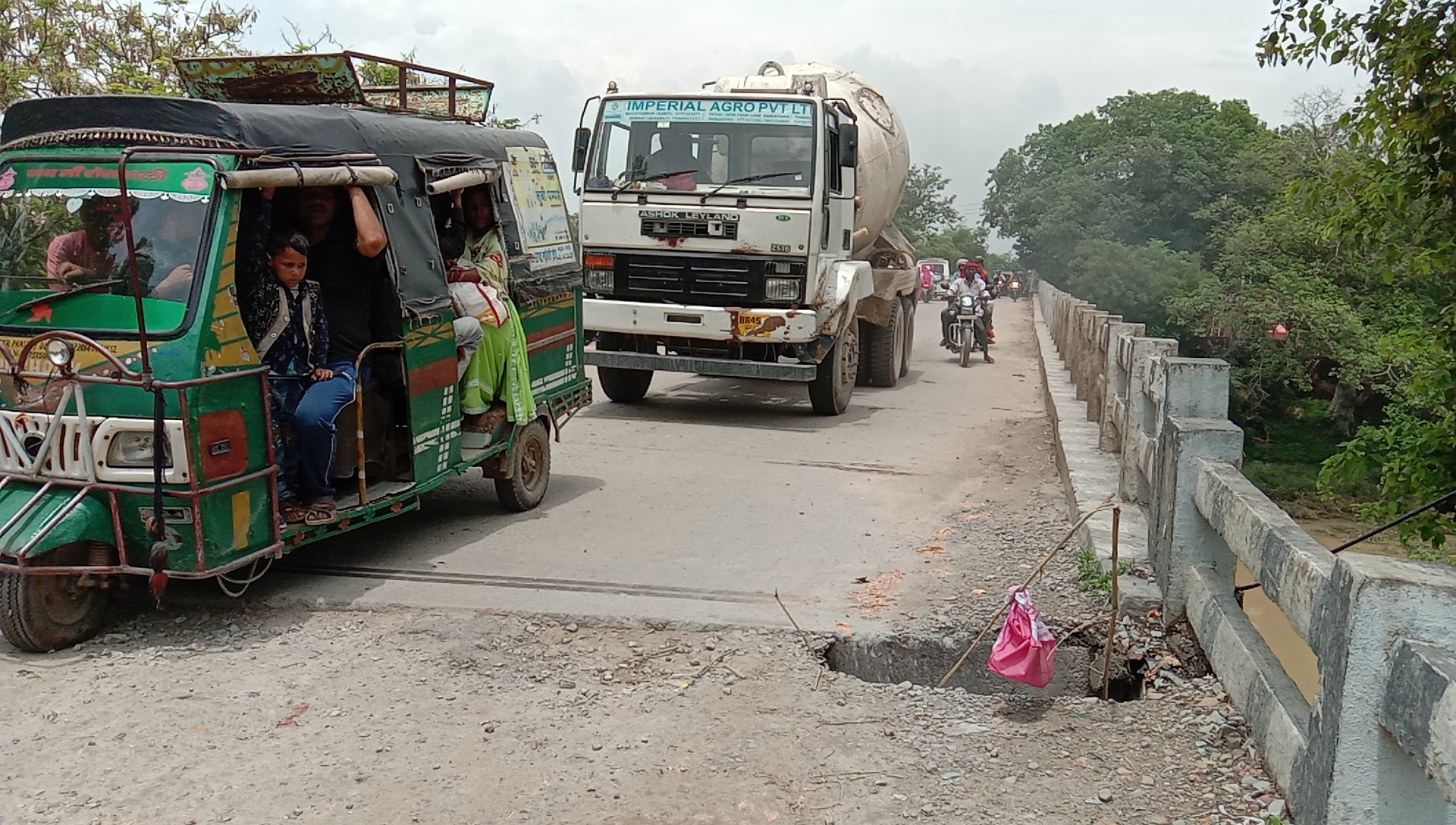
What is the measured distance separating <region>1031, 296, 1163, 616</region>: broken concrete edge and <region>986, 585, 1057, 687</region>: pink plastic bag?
829 millimetres

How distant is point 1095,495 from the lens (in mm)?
7098

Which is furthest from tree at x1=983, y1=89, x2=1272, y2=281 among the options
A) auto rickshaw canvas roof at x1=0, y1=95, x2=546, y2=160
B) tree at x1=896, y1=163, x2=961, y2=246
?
auto rickshaw canvas roof at x1=0, y1=95, x2=546, y2=160

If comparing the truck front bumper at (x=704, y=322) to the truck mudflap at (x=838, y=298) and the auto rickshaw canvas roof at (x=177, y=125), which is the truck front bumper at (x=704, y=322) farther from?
the auto rickshaw canvas roof at (x=177, y=125)

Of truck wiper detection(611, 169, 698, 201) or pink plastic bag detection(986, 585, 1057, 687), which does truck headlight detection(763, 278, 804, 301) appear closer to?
truck wiper detection(611, 169, 698, 201)

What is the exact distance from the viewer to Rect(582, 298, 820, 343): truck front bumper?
10.9 meters

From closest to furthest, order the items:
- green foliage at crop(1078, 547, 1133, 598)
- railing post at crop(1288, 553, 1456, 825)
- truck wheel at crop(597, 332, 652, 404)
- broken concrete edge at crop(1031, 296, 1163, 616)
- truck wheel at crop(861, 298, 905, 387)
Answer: railing post at crop(1288, 553, 1456, 825) < broken concrete edge at crop(1031, 296, 1163, 616) < green foliage at crop(1078, 547, 1133, 598) < truck wheel at crop(597, 332, 652, 404) < truck wheel at crop(861, 298, 905, 387)

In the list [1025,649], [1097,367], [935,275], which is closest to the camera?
[1025,649]

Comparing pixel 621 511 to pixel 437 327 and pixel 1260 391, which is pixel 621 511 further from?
pixel 1260 391

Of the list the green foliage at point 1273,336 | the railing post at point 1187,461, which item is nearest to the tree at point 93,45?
the railing post at point 1187,461

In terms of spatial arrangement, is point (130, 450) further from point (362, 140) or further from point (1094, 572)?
point (1094, 572)

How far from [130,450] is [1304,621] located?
4.40 meters

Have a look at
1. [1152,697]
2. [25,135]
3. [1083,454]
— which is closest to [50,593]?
[25,135]

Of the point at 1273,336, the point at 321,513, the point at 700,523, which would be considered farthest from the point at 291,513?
the point at 1273,336

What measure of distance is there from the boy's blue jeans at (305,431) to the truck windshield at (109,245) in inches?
27.6
